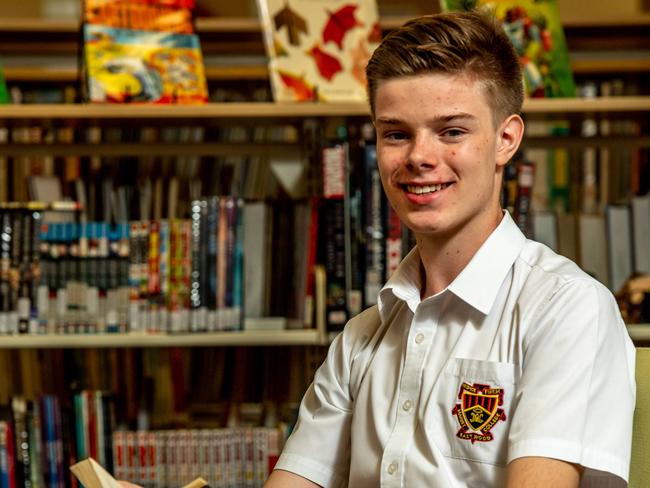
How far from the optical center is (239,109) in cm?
203

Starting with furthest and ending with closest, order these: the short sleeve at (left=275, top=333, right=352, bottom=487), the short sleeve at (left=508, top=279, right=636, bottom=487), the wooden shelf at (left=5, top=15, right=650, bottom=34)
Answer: the wooden shelf at (left=5, top=15, right=650, bottom=34) < the short sleeve at (left=275, top=333, right=352, bottom=487) < the short sleeve at (left=508, top=279, right=636, bottom=487)

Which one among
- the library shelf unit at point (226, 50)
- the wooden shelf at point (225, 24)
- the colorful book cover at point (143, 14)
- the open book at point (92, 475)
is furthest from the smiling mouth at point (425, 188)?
the library shelf unit at point (226, 50)

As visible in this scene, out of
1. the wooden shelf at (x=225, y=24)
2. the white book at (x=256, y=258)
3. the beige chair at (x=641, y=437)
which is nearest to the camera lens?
the beige chair at (x=641, y=437)

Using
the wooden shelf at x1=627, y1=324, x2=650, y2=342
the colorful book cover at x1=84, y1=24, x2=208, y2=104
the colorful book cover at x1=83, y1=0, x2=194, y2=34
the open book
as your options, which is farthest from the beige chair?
Result: the colorful book cover at x1=83, y1=0, x2=194, y2=34

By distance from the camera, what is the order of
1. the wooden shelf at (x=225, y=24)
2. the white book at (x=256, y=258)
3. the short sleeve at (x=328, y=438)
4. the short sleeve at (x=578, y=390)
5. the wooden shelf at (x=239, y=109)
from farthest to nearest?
the wooden shelf at (x=225, y=24)
the white book at (x=256, y=258)
the wooden shelf at (x=239, y=109)
the short sleeve at (x=328, y=438)
the short sleeve at (x=578, y=390)

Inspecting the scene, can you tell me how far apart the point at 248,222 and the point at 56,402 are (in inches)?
22.9

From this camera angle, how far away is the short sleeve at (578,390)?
107 cm

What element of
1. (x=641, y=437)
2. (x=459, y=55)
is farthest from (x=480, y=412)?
(x=459, y=55)

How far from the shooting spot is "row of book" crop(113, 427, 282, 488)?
2115 mm

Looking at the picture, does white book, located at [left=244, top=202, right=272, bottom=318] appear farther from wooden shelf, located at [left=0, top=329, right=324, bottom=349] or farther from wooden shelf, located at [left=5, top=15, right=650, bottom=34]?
wooden shelf, located at [left=5, top=15, right=650, bottom=34]

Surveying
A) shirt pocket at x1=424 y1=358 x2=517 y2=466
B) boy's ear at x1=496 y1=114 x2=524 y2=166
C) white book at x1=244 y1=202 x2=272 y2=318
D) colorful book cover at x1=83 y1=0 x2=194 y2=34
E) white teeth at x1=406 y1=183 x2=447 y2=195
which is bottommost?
shirt pocket at x1=424 y1=358 x2=517 y2=466

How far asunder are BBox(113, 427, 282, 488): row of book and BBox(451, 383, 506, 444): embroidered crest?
1.02 m

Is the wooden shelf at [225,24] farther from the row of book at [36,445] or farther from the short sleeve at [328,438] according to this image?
the short sleeve at [328,438]

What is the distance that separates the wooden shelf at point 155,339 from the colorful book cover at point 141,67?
0.51 metres
